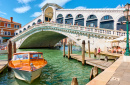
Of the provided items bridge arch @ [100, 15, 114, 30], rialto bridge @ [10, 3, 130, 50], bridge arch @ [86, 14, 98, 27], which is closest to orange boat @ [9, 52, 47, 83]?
rialto bridge @ [10, 3, 130, 50]

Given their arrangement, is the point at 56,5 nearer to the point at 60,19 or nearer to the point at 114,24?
the point at 60,19

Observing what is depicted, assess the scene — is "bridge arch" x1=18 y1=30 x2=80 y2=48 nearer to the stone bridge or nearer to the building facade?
the stone bridge

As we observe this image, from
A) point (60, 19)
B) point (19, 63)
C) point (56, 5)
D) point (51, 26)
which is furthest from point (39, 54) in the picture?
point (56, 5)

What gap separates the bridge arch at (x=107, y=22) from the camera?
726 inches

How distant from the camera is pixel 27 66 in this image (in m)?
5.87

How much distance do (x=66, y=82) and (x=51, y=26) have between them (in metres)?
16.3

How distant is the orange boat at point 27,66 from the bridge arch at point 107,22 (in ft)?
47.7

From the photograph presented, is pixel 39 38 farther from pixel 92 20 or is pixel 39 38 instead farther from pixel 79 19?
pixel 92 20

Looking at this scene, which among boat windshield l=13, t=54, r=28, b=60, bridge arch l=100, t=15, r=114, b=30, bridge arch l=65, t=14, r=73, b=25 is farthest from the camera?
bridge arch l=65, t=14, r=73, b=25

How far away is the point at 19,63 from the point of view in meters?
6.40

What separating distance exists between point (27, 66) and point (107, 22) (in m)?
16.4

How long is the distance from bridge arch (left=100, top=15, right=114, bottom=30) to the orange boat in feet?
47.7

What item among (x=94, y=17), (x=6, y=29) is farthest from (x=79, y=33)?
(x=6, y=29)

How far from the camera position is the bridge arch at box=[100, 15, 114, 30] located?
726 inches
